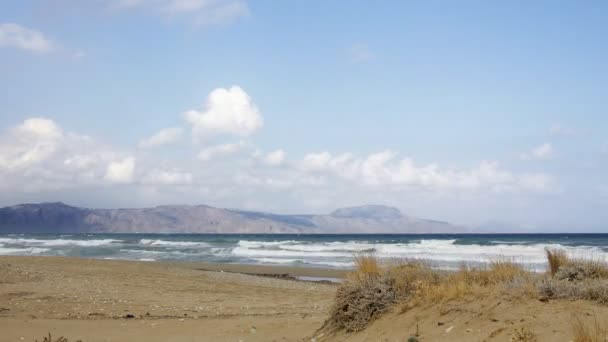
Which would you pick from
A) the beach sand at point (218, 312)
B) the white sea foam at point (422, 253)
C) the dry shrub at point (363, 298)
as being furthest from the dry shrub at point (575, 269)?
the white sea foam at point (422, 253)

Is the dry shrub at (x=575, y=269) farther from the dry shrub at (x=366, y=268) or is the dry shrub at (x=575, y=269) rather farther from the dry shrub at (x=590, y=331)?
the dry shrub at (x=366, y=268)

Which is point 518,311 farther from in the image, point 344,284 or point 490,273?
point 344,284

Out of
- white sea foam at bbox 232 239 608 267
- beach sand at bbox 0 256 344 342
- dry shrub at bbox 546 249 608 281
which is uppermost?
dry shrub at bbox 546 249 608 281

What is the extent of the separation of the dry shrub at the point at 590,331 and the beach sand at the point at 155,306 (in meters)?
4.60

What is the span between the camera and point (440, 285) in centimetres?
824

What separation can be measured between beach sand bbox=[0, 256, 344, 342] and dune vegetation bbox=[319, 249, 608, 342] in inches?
52.0

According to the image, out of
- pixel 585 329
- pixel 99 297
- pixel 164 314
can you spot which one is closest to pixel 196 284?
pixel 99 297

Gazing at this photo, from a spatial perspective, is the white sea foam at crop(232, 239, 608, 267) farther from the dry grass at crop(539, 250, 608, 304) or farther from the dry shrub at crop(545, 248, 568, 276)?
the dry grass at crop(539, 250, 608, 304)

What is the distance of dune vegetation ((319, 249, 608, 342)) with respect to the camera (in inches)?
282

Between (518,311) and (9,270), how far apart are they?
18852 millimetres

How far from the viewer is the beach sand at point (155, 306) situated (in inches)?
396

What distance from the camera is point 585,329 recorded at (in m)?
5.69

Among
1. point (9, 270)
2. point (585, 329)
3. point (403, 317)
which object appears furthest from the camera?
point (9, 270)

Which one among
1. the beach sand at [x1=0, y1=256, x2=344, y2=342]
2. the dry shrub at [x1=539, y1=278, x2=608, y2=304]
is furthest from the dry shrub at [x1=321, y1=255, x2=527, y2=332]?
the beach sand at [x1=0, y1=256, x2=344, y2=342]
